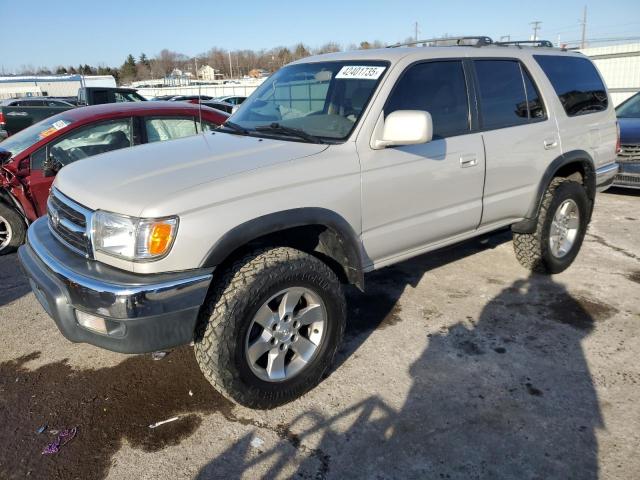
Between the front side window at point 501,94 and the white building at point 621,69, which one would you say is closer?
the front side window at point 501,94

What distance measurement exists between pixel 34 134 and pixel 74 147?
529 millimetres

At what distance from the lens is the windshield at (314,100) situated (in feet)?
10.6

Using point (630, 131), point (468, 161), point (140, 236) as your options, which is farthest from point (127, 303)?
point (630, 131)

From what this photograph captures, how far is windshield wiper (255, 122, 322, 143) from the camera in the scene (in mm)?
3144

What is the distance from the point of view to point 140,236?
7.86 feet

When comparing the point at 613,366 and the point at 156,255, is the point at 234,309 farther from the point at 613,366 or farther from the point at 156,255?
the point at 613,366

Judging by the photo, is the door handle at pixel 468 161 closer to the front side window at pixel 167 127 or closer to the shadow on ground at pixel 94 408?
the shadow on ground at pixel 94 408

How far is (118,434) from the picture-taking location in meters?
2.72

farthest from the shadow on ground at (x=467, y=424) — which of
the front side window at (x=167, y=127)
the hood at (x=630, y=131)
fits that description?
the hood at (x=630, y=131)

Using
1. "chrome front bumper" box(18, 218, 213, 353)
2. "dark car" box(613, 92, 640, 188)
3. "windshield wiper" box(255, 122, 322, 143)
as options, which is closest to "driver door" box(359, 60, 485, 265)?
"windshield wiper" box(255, 122, 322, 143)

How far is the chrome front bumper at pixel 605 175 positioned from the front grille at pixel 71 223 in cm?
452

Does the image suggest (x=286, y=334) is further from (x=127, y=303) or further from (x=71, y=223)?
(x=71, y=223)

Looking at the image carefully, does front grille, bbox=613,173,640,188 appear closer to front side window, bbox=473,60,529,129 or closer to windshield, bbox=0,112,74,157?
front side window, bbox=473,60,529,129

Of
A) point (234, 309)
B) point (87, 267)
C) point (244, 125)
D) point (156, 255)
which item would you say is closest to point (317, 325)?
point (234, 309)
